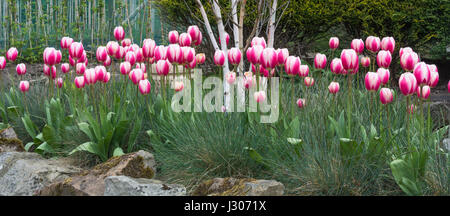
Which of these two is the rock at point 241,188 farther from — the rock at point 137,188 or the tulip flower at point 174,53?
the tulip flower at point 174,53

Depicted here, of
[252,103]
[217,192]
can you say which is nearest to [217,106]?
[252,103]

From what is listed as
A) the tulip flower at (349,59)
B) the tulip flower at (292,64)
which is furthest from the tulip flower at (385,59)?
the tulip flower at (292,64)

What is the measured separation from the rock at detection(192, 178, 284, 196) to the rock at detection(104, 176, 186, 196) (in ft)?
0.48

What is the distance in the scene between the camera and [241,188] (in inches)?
99.0

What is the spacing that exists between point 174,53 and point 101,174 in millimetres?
870

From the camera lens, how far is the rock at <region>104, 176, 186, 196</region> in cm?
255

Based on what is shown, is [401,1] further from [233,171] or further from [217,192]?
[217,192]

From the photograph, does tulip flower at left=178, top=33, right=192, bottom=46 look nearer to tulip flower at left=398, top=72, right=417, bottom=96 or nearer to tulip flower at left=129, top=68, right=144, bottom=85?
tulip flower at left=129, top=68, right=144, bottom=85

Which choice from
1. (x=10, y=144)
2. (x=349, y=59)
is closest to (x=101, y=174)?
(x=10, y=144)

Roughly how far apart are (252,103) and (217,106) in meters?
0.27

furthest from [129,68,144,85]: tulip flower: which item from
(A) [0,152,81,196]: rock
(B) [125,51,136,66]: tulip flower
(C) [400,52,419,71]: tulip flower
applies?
(C) [400,52,419,71]: tulip flower

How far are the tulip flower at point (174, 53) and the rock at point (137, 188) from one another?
3.09 feet

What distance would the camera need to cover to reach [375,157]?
2736 mm

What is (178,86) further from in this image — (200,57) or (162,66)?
(200,57)
